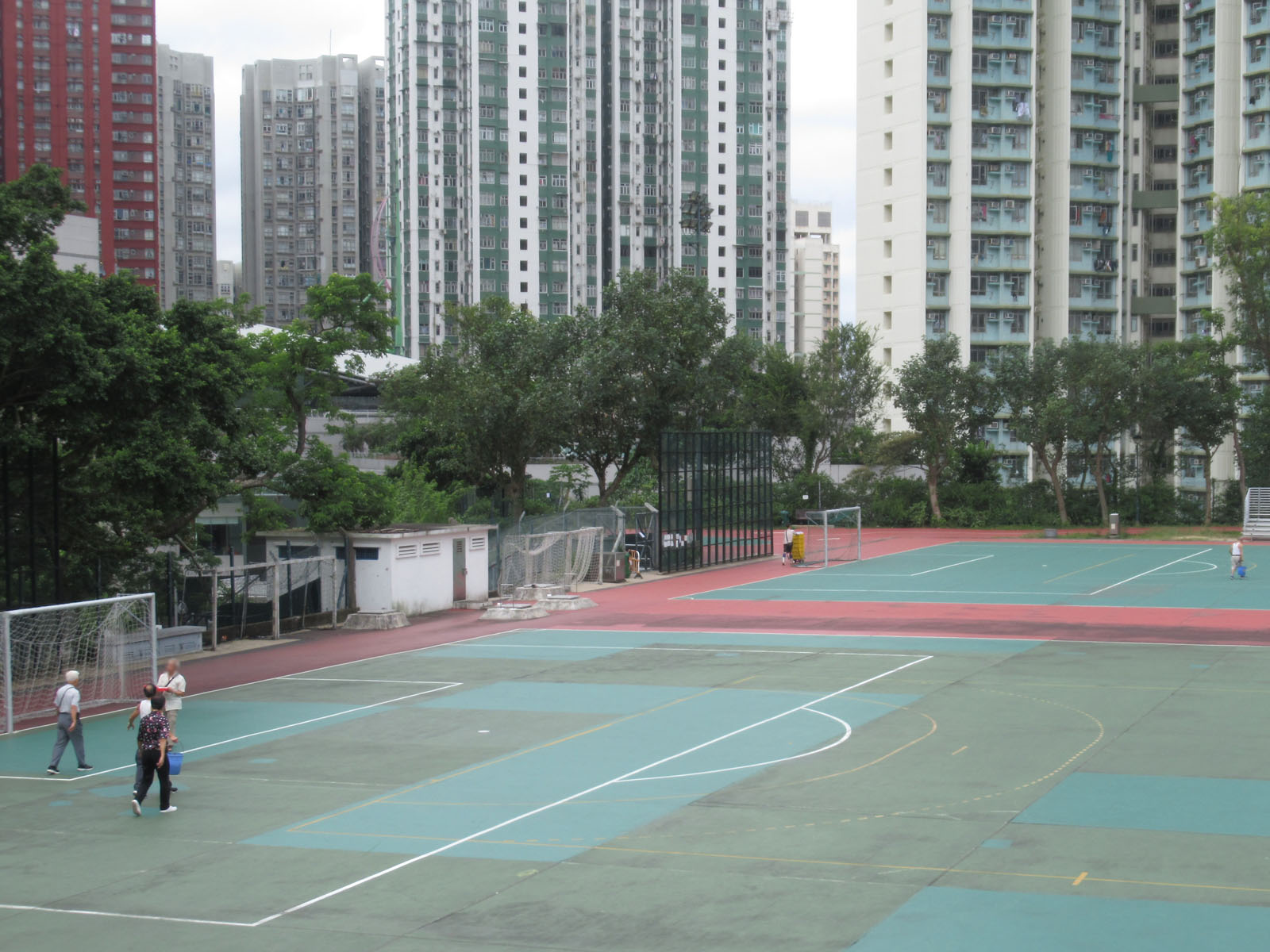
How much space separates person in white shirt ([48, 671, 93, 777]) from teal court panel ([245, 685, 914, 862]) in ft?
18.4

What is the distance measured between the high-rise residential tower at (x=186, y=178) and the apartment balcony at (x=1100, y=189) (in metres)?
116

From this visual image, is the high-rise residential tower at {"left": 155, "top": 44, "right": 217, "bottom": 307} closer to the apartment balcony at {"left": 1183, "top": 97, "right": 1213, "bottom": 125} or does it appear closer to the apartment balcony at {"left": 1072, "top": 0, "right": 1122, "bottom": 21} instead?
the apartment balcony at {"left": 1072, "top": 0, "right": 1122, "bottom": 21}

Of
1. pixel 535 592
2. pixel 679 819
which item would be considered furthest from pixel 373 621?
pixel 679 819

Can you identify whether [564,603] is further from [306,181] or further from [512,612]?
[306,181]

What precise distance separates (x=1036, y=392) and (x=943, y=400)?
18.0 ft

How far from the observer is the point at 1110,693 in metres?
24.0

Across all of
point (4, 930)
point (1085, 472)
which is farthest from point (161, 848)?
point (1085, 472)

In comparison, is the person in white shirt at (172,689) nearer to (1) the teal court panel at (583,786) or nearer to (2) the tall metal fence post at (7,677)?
(1) the teal court panel at (583,786)

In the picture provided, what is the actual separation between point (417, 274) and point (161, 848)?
135514mm

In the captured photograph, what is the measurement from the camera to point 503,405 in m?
51.6

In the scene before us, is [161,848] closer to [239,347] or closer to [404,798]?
[404,798]

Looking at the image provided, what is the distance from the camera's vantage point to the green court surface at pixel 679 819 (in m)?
12.2

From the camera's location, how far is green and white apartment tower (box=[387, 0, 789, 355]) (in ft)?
475

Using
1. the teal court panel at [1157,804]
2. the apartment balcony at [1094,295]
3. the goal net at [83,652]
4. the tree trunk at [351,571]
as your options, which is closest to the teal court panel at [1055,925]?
the teal court panel at [1157,804]
